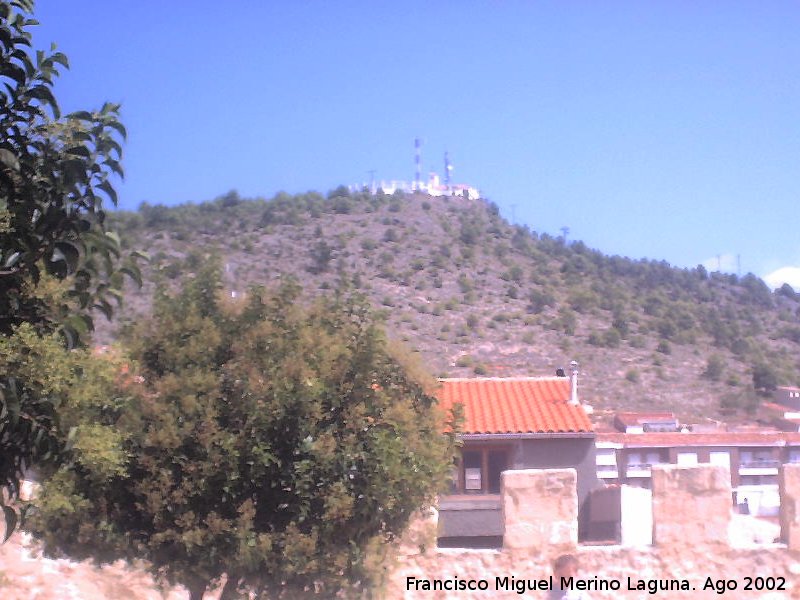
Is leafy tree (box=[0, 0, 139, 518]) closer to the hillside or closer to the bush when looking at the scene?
the hillside

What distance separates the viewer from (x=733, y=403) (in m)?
44.7

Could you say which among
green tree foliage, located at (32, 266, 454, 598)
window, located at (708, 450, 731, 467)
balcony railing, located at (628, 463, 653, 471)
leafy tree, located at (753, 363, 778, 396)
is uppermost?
leafy tree, located at (753, 363, 778, 396)

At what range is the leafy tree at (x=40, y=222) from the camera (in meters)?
3.93

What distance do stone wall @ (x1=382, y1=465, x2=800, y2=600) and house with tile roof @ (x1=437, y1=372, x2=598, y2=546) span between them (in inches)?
215

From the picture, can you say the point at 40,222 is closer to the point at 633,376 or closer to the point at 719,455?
the point at 719,455

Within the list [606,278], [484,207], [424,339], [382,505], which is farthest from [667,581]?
[484,207]

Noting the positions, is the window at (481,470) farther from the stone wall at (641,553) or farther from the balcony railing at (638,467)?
the balcony railing at (638,467)

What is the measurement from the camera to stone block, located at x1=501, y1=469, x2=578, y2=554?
960cm

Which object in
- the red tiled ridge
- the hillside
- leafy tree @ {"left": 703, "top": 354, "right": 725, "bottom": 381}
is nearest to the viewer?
the red tiled ridge

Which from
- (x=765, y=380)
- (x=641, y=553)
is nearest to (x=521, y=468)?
(x=641, y=553)

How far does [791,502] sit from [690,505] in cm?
138

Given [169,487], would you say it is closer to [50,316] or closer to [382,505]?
[382,505]

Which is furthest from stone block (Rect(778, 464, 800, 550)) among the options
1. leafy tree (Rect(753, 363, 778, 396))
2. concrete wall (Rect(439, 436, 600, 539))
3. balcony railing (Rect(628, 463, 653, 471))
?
leafy tree (Rect(753, 363, 778, 396))

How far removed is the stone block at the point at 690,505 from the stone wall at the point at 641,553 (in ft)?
0.04
